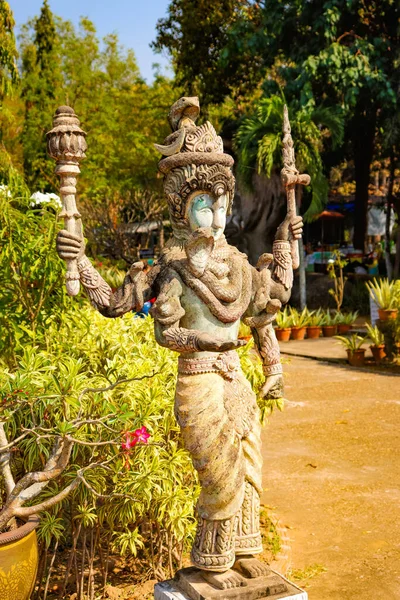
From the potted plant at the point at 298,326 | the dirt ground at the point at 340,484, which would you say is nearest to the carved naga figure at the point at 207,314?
the dirt ground at the point at 340,484

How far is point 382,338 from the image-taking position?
11.8 meters

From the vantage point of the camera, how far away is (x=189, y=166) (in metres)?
3.39

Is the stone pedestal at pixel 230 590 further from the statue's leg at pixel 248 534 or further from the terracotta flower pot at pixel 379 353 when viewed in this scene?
the terracotta flower pot at pixel 379 353

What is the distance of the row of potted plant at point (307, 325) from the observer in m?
14.3

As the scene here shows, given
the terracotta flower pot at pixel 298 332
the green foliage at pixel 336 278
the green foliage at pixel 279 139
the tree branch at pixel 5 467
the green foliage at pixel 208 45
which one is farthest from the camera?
the green foliage at pixel 208 45

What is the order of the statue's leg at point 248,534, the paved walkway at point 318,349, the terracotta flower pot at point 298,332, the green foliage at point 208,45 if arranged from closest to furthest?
1. the statue's leg at point 248,534
2. the paved walkway at point 318,349
3. the terracotta flower pot at point 298,332
4. the green foliage at point 208,45

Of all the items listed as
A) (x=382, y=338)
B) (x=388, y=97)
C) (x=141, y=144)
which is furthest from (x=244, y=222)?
(x=141, y=144)

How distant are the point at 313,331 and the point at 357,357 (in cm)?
→ 286

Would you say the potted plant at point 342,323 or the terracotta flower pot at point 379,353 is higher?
the potted plant at point 342,323

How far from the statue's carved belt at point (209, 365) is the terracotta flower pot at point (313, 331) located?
445 inches

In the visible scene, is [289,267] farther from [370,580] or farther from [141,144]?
[141,144]

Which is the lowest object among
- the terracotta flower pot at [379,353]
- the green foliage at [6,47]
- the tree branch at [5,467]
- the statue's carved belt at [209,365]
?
the terracotta flower pot at [379,353]

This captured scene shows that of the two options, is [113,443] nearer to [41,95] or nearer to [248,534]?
[248,534]

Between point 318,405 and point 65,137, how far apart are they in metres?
6.79
